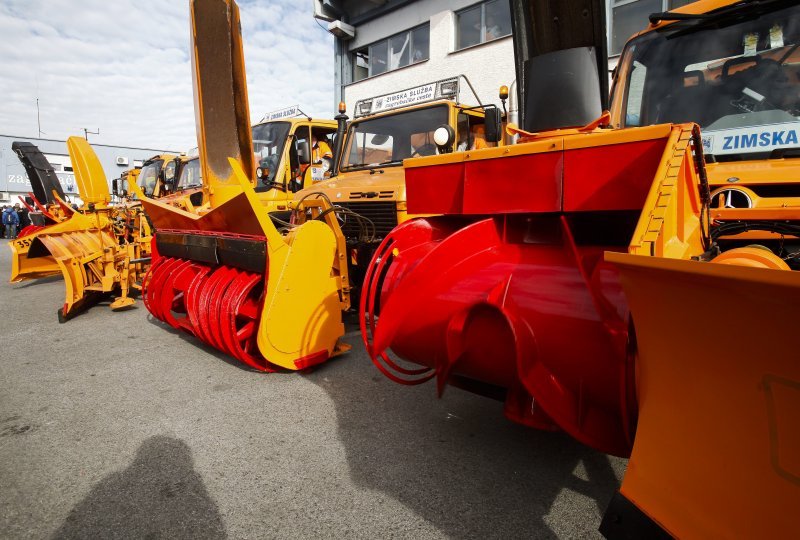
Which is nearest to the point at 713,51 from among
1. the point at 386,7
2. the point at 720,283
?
the point at 720,283

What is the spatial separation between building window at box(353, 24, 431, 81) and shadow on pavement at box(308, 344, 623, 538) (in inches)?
520

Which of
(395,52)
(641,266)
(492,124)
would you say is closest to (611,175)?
(641,266)

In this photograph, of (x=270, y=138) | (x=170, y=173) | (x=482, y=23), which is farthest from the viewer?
(x=482, y=23)

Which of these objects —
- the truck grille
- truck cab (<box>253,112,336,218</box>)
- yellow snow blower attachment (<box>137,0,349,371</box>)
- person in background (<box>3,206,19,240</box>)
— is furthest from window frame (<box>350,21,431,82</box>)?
person in background (<box>3,206,19,240</box>)

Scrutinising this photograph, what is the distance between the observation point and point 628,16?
10.0 meters

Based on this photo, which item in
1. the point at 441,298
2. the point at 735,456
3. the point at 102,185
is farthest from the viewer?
the point at 102,185

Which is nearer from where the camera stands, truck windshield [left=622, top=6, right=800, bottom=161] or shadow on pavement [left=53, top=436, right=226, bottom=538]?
shadow on pavement [left=53, top=436, right=226, bottom=538]

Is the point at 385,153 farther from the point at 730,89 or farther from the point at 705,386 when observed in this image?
the point at 705,386

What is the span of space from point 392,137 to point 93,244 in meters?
4.51

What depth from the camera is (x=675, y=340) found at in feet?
4.04

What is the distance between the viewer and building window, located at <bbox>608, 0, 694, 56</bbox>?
959cm

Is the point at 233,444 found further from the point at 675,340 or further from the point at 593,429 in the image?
the point at 675,340

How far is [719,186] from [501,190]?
1.54m

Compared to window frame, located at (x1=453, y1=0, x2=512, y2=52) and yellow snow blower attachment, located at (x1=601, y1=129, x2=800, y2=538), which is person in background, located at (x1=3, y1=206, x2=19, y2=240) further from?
yellow snow blower attachment, located at (x1=601, y1=129, x2=800, y2=538)
